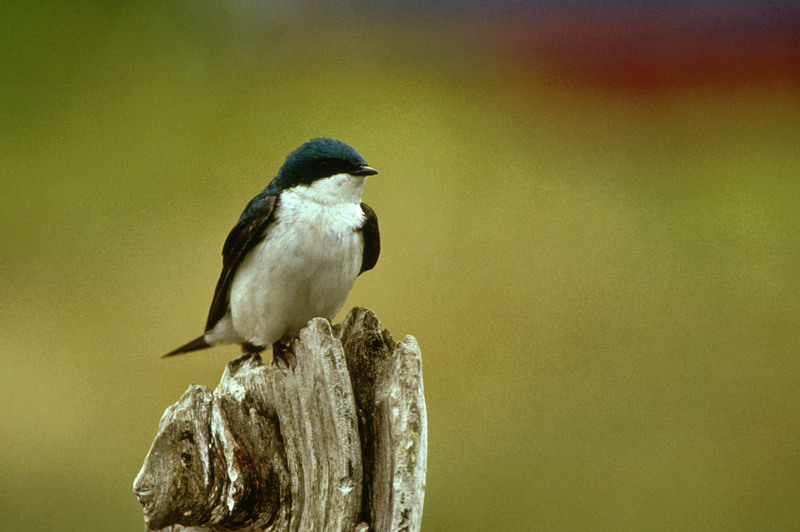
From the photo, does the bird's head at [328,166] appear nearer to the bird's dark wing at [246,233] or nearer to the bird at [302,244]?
the bird at [302,244]

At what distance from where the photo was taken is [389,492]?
6.35 feet

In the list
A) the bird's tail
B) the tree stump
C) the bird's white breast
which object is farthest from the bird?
the tree stump

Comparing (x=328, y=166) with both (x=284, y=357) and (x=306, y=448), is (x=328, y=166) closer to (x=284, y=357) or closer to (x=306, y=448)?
(x=284, y=357)

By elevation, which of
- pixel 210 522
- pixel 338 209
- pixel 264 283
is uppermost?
pixel 338 209

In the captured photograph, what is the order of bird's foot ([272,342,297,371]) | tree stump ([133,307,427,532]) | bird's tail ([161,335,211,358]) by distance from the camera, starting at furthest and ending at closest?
bird's tail ([161,335,211,358])
bird's foot ([272,342,297,371])
tree stump ([133,307,427,532])

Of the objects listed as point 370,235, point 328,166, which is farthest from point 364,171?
point 370,235

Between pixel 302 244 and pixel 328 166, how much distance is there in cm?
32

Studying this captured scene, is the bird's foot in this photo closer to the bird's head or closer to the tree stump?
the tree stump

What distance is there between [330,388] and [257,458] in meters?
0.28

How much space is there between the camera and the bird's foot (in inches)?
85.7

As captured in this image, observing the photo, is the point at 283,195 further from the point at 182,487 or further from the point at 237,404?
the point at 182,487

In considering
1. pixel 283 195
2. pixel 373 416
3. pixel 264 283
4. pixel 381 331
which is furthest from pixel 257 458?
pixel 283 195

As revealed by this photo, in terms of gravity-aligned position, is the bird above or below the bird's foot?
above

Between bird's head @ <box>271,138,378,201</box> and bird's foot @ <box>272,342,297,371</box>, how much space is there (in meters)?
0.59
